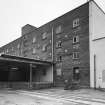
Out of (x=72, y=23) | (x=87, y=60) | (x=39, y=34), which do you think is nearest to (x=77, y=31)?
(x=72, y=23)

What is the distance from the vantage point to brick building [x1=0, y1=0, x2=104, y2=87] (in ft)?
63.9

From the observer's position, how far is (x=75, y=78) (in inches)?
792

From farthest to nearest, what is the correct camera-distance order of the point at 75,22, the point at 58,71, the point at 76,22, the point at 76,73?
1. the point at 58,71
2. the point at 75,22
3. the point at 76,22
4. the point at 76,73

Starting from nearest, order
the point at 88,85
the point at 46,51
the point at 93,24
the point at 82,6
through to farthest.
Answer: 1. the point at 88,85
2. the point at 93,24
3. the point at 82,6
4. the point at 46,51

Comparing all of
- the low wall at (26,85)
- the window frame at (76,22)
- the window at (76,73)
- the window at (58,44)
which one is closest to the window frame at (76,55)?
the window at (76,73)

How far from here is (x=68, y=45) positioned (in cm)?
2184

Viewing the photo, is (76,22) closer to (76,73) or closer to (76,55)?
(76,55)

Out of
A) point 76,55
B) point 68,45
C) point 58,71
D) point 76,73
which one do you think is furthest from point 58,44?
point 76,73

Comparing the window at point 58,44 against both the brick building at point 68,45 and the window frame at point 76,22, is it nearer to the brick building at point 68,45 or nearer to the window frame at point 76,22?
the brick building at point 68,45

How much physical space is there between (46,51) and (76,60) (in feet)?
23.3

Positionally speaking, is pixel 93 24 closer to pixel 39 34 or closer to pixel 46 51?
pixel 46 51

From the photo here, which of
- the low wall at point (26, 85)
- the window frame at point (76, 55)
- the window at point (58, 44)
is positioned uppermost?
the window at point (58, 44)

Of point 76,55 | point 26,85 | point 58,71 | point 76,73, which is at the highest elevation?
point 76,55

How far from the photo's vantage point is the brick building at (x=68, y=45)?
19.5 meters
